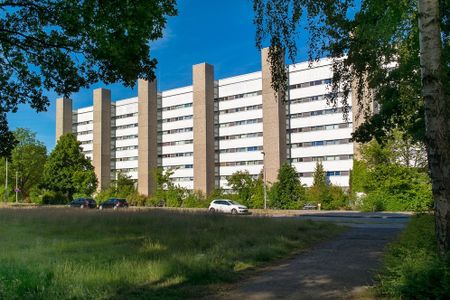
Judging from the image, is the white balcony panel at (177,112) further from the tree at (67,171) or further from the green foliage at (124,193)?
the tree at (67,171)

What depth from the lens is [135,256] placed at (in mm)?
11328

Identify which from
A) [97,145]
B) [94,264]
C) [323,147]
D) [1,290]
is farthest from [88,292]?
[97,145]

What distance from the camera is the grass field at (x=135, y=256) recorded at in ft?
25.0

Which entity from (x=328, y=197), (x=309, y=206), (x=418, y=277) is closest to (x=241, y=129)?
(x=328, y=197)

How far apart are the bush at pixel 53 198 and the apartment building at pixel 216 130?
19482mm

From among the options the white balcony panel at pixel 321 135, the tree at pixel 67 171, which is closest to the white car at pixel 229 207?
the white balcony panel at pixel 321 135

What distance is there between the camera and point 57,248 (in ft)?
44.3

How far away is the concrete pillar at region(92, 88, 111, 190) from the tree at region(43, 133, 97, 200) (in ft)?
90.7

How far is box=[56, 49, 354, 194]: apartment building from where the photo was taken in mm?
72875

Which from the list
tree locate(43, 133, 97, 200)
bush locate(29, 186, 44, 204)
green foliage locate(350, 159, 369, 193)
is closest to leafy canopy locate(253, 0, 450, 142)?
green foliage locate(350, 159, 369, 193)

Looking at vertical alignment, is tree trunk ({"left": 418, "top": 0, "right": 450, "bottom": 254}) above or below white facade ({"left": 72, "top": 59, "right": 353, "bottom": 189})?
below

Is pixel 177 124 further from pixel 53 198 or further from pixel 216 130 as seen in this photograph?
pixel 53 198

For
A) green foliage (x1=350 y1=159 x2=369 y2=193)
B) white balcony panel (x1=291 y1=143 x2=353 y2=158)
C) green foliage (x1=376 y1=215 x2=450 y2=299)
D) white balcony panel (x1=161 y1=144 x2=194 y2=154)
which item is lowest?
green foliage (x1=376 y1=215 x2=450 y2=299)

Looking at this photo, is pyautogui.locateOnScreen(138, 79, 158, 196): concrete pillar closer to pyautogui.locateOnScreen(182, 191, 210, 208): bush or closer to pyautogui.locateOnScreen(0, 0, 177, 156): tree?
pyautogui.locateOnScreen(182, 191, 210, 208): bush
